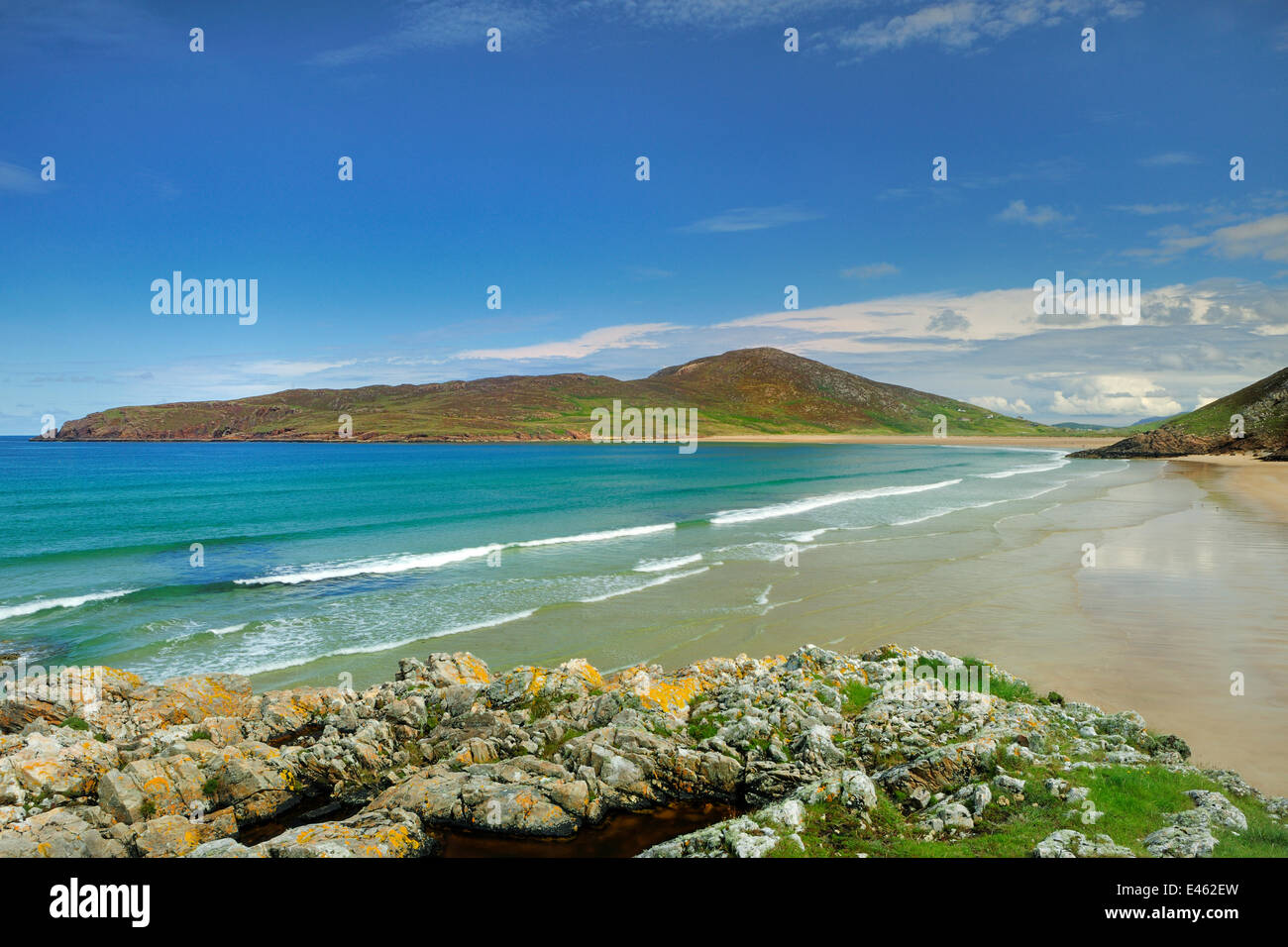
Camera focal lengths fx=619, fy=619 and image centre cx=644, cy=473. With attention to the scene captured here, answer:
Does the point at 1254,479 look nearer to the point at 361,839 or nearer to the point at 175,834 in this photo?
the point at 361,839

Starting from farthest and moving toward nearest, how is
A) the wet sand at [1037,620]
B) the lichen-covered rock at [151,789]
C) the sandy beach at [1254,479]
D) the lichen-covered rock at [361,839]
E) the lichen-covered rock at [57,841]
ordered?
the sandy beach at [1254,479], the wet sand at [1037,620], the lichen-covered rock at [151,789], the lichen-covered rock at [57,841], the lichen-covered rock at [361,839]

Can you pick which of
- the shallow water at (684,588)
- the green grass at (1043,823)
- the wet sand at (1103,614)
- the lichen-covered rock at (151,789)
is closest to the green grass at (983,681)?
the wet sand at (1103,614)

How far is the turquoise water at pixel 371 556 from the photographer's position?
19.1m

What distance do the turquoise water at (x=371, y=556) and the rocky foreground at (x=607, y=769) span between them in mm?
5271

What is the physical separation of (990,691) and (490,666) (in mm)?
11684

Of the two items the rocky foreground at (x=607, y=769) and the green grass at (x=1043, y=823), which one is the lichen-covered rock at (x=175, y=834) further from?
the green grass at (x=1043, y=823)

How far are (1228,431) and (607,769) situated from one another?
12889 centimetres

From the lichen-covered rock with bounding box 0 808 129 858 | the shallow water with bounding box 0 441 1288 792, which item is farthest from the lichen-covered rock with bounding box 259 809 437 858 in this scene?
the shallow water with bounding box 0 441 1288 792

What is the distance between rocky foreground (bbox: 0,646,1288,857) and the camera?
287 inches

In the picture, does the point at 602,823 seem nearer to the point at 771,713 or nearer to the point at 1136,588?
the point at 771,713

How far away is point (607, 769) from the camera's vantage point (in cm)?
912

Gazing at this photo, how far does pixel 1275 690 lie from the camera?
12680 mm

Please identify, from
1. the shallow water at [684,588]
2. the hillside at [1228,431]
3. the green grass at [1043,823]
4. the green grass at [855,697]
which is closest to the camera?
the green grass at [1043,823]
